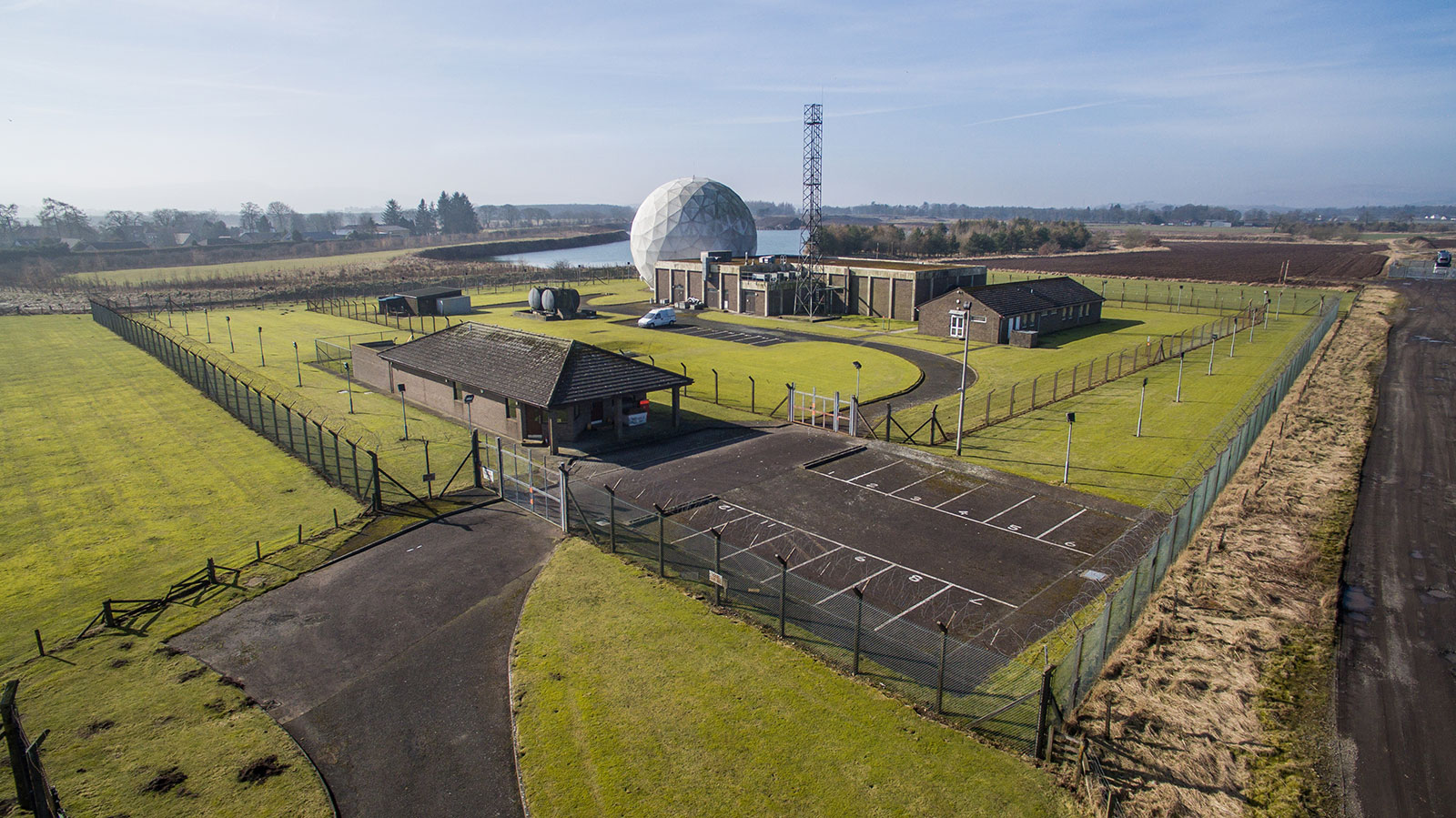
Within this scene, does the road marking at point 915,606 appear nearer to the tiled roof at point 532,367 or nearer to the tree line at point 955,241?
the tiled roof at point 532,367

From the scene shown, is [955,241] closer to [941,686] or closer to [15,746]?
[941,686]

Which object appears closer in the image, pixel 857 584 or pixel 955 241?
pixel 857 584

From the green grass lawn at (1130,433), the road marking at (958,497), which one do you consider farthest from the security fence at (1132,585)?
the road marking at (958,497)

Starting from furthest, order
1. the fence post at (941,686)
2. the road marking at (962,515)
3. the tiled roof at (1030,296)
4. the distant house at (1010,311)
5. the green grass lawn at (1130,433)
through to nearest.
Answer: the tiled roof at (1030,296), the distant house at (1010,311), the green grass lawn at (1130,433), the road marking at (962,515), the fence post at (941,686)

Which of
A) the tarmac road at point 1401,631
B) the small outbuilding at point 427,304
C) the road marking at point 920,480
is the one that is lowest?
the tarmac road at point 1401,631

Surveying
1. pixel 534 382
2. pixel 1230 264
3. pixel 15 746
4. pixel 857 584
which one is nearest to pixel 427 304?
pixel 534 382

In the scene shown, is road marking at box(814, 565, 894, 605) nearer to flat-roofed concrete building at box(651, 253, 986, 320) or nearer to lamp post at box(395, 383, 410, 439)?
lamp post at box(395, 383, 410, 439)

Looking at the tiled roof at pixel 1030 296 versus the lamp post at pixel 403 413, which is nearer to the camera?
the lamp post at pixel 403 413

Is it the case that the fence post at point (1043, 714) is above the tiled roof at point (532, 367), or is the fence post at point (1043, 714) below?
below
